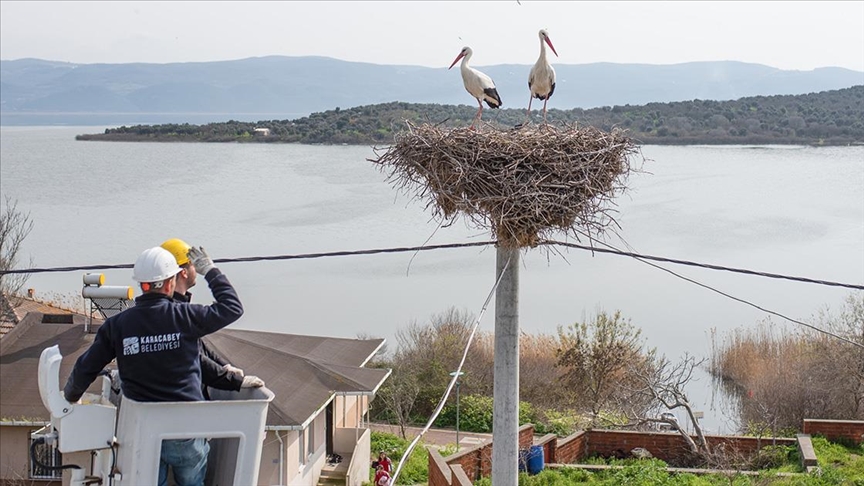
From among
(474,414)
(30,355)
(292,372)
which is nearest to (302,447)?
(292,372)

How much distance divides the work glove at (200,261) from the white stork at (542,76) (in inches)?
250

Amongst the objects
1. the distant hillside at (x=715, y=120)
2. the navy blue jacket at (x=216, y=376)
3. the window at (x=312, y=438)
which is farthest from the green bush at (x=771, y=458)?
the distant hillside at (x=715, y=120)

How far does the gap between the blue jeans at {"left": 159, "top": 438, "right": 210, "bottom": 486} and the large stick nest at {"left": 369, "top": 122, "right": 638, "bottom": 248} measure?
391 cm

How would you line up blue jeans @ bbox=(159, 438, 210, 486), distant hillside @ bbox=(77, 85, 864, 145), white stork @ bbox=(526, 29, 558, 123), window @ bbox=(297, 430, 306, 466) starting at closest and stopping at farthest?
1. blue jeans @ bbox=(159, 438, 210, 486)
2. white stork @ bbox=(526, 29, 558, 123)
3. window @ bbox=(297, 430, 306, 466)
4. distant hillside @ bbox=(77, 85, 864, 145)

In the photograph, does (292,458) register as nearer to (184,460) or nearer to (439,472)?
(439,472)

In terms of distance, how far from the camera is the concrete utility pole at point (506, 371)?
362 inches

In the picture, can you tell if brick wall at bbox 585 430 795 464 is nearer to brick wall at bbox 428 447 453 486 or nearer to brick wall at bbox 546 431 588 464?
brick wall at bbox 546 431 588 464

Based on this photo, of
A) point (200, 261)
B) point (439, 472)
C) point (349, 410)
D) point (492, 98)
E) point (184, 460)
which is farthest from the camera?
point (349, 410)

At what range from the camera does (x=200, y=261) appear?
5.25m

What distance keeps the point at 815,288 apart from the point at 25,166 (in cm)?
7546

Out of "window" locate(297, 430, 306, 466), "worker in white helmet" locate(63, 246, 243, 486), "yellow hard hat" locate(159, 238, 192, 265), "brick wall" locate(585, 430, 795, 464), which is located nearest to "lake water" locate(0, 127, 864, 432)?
"brick wall" locate(585, 430, 795, 464)

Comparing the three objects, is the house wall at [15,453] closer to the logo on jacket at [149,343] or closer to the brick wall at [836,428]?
the brick wall at [836,428]

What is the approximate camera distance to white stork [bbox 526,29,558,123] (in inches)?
435

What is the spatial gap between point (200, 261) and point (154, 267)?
303 mm
